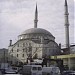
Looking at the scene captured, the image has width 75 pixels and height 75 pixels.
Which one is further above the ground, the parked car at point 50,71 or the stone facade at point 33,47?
the stone facade at point 33,47

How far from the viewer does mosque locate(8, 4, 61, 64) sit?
202ft

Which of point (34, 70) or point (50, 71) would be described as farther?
point (50, 71)

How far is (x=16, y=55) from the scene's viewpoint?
215 feet

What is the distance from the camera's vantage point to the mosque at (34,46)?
6142 centimetres

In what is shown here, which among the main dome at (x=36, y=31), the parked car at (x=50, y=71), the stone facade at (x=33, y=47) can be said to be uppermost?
the main dome at (x=36, y=31)

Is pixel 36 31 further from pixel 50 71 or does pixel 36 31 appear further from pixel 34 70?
pixel 34 70

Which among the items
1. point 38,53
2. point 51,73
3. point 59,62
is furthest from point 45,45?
point 51,73

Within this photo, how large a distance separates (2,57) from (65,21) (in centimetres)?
2123

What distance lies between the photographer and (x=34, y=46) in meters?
63.0

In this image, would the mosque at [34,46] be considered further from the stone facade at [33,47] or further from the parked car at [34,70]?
the parked car at [34,70]

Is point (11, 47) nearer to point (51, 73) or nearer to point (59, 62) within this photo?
point (59, 62)

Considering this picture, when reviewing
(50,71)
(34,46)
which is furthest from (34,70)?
(34,46)

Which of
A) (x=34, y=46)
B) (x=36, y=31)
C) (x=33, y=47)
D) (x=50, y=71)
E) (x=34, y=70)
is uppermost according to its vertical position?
(x=36, y=31)

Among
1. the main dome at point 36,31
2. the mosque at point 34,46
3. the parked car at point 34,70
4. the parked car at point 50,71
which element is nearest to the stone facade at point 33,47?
the mosque at point 34,46
